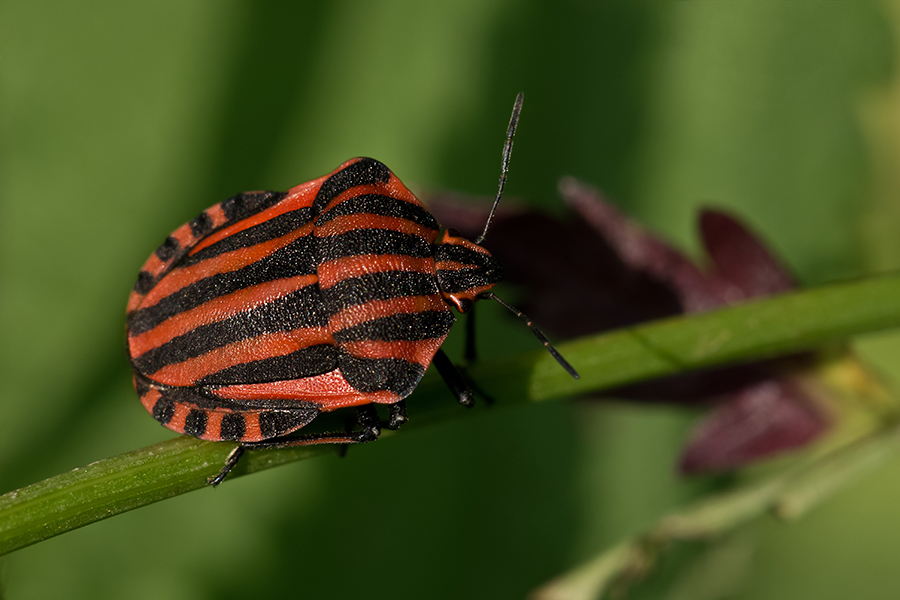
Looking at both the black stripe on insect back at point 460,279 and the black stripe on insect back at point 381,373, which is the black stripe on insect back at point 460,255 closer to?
the black stripe on insect back at point 460,279

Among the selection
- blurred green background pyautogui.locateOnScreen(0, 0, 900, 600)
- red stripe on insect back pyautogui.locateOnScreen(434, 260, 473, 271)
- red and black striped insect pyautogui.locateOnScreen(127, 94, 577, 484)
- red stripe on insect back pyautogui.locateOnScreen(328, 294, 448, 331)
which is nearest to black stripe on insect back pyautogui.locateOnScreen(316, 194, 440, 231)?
red and black striped insect pyautogui.locateOnScreen(127, 94, 577, 484)

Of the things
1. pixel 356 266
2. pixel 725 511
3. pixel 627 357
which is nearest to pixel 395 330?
pixel 356 266

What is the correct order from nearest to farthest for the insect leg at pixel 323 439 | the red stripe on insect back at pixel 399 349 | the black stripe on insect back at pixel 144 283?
the insect leg at pixel 323 439, the red stripe on insect back at pixel 399 349, the black stripe on insect back at pixel 144 283

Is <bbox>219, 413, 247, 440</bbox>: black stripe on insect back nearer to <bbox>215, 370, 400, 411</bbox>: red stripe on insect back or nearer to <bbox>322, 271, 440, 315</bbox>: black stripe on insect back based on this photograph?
<bbox>215, 370, 400, 411</bbox>: red stripe on insect back

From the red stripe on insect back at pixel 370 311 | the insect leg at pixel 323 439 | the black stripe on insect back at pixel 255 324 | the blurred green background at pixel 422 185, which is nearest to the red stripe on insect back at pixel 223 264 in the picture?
the black stripe on insect back at pixel 255 324

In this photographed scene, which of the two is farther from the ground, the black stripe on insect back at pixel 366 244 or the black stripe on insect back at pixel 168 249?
the black stripe on insect back at pixel 366 244

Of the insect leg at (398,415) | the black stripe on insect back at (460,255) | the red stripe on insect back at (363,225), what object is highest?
the red stripe on insect back at (363,225)

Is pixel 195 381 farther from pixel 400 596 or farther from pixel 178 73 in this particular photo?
pixel 178 73
